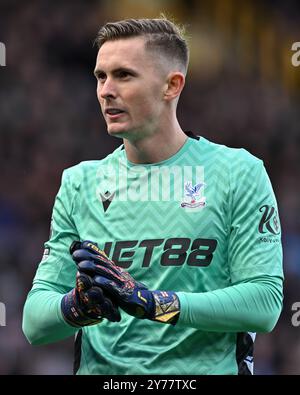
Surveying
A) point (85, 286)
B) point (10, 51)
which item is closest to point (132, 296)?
point (85, 286)

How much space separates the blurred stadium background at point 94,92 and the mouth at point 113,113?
4.79 meters

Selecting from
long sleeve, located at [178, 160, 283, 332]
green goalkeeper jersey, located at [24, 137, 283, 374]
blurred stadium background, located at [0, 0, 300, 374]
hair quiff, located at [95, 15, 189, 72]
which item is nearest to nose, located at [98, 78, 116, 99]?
hair quiff, located at [95, 15, 189, 72]

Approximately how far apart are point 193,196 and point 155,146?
29cm

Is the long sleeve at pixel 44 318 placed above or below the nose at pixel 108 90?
below

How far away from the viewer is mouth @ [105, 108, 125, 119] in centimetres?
378

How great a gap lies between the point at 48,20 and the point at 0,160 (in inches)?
66.0

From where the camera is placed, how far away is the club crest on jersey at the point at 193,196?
384 centimetres

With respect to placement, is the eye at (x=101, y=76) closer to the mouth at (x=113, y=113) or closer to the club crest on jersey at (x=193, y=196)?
the mouth at (x=113, y=113)

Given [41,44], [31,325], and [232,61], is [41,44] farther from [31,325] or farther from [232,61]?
[31,325]

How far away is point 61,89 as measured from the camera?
916cm

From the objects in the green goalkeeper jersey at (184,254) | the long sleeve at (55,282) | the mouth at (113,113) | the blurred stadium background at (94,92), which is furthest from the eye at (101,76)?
the blurred stadium background at (94,92)

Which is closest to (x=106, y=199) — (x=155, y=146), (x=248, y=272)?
(x=155, y=146)

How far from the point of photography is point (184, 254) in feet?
12.3

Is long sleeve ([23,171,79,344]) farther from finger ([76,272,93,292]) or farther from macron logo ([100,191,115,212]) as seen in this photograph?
finger ([76,272,93,292])
